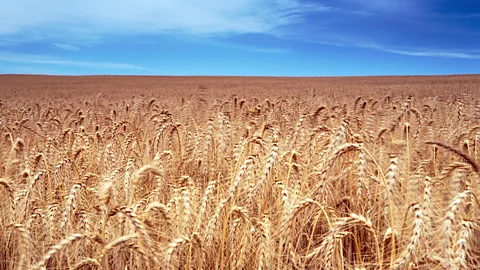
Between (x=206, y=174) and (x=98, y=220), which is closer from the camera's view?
(x=98, y=220)

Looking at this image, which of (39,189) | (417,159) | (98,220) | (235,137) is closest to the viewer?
(98,220)

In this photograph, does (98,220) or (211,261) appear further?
(98,220)

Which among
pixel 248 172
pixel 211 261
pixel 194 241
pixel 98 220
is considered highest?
pixel 248 172

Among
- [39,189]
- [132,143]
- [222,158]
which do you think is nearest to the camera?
[39,189]

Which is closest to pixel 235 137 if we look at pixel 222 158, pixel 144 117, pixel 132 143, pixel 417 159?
pixel 222 158

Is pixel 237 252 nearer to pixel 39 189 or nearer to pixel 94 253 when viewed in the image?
pixel 94 253

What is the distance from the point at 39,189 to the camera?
319 centimetres

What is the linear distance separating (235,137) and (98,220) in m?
2.57

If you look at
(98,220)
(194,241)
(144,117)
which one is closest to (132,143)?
(98,220)

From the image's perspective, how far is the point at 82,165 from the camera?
4297 mm

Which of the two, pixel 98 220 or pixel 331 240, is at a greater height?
pixel 331 240

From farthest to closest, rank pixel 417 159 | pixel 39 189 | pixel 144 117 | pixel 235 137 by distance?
pixel 144 117, pixel 235 137, pixel 417 159, pixel 39 189

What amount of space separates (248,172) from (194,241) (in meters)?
0.99

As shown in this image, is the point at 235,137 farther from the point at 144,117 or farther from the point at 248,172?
the point at 144,117
